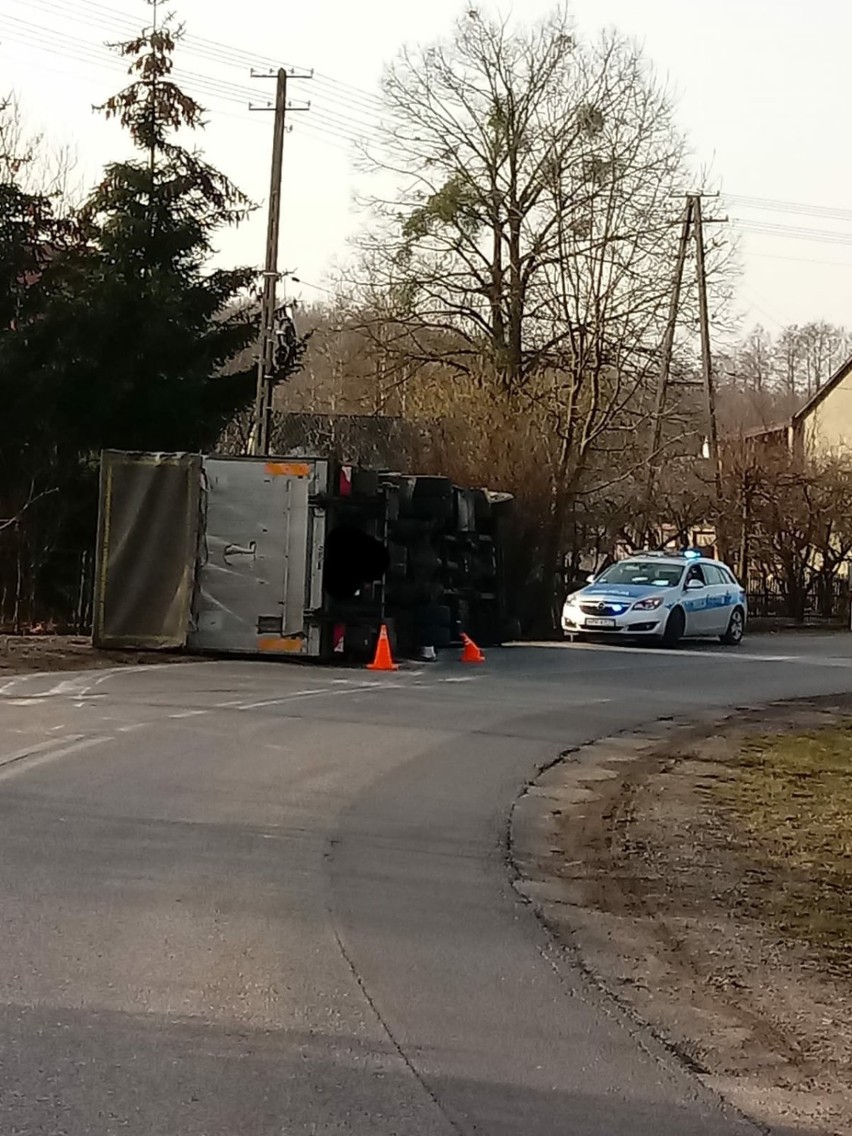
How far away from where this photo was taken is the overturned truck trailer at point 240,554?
65.9 feet

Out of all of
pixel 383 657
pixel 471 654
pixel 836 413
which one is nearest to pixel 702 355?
pixel 471 654

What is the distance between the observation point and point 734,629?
29188mm

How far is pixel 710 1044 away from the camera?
589 cm

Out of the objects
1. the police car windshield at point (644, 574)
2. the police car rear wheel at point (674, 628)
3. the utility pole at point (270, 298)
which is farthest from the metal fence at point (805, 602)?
the utility pole at point (270, 298)

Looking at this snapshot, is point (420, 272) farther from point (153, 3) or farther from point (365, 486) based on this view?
point (365, 486)

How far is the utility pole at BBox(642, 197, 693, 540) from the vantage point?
35.1m

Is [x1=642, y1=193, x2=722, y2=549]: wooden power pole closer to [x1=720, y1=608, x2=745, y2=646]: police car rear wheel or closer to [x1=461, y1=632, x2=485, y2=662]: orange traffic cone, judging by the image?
[x1=720, y1=608, x2=745, y2=646]: police car rear wheel

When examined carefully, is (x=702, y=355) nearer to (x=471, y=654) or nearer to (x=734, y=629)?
(x=734, y=629)

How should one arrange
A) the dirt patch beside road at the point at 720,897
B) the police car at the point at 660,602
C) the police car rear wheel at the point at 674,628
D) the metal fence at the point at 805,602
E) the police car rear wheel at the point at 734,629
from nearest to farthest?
the dirt patch beside road at the point at 720,897
the police car at the point at 660,602
the police car rear wheel at the point at 674,628
the police car rear wheel at the point at 734,629
the metal fence at the point at 805,602

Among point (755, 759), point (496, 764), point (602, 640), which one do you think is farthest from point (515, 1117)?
point (602, 640)

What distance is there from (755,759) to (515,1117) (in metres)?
8.92

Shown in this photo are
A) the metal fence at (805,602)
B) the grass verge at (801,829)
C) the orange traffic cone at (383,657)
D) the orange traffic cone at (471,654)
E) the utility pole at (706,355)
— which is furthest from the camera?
the metal fence at (805,602)

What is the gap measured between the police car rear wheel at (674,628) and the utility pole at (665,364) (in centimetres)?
866

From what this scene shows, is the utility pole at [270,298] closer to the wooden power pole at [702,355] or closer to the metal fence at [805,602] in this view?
the wooden power pole at [702,355]
